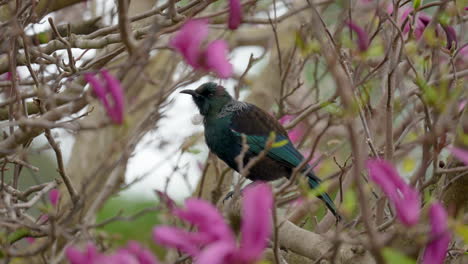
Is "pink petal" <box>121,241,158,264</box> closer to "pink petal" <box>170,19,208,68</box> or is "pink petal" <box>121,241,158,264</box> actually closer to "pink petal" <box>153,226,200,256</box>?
"pink petal" <box>153,226,200,256</box>

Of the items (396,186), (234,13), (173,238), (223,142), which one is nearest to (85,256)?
(173,238)

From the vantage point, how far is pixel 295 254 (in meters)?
3.72

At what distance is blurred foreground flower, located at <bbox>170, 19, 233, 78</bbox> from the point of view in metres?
2.11

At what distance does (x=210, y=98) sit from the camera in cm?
503

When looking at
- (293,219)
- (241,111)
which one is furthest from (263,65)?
(293,219)

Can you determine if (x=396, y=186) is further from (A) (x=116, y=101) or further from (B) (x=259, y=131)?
(B) (x=259, y=131)

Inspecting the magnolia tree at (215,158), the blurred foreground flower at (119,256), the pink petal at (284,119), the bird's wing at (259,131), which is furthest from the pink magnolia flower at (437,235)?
the pink petal at (284,119)

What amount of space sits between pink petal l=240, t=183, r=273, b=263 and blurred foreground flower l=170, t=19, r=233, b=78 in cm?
66

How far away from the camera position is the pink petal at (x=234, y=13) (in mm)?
2647

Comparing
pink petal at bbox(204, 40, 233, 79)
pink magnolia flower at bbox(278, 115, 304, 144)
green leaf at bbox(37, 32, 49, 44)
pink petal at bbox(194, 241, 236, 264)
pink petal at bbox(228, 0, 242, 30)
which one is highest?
pink petal at bbox(228, 0, 242, 30)

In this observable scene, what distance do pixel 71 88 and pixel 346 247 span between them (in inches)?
53.1

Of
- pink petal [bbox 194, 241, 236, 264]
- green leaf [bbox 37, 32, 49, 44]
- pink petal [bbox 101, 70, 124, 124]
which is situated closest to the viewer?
pink petal [bbox 194, 241, 236, 264]

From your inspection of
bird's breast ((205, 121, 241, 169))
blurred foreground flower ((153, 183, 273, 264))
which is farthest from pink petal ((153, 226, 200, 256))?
bird's breast ((205, 121, 241, 169))

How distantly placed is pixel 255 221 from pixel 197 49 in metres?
0.73
